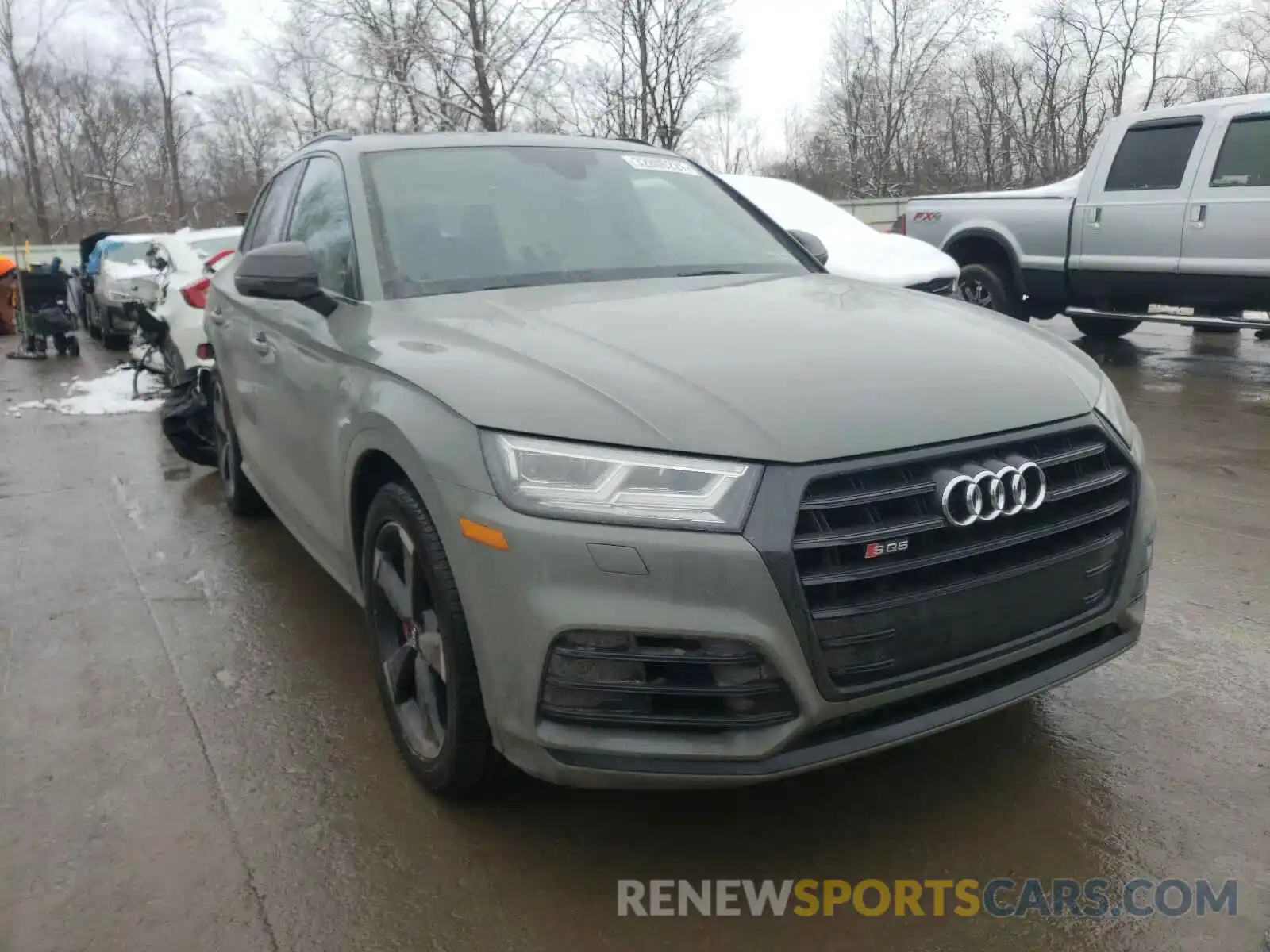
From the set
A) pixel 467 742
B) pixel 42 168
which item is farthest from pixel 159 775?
pixel 42 168

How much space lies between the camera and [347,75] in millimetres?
26672

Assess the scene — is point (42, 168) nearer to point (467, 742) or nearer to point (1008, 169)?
point (1008, 169)

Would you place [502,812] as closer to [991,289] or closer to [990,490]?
[990,490]

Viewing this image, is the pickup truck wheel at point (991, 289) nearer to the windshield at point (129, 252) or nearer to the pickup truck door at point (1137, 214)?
the pickup truck door at point (1137, 214)

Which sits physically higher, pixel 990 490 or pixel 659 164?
pixel 659 164

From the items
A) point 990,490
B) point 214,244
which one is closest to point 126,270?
point 214,244

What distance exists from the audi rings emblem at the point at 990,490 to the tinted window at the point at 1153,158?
756cm

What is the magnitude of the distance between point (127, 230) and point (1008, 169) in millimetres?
36675

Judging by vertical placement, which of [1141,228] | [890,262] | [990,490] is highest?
[1141,228]

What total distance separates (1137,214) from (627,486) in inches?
319

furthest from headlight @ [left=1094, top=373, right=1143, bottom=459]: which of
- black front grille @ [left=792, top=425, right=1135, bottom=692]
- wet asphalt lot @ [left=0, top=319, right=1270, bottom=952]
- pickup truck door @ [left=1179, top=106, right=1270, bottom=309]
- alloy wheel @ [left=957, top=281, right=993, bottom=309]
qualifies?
alloy wheel @ [left=957, top=281, right=993, bottom=309]

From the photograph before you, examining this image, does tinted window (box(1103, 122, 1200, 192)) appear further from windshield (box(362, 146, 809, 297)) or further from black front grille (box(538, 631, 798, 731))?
black front grille (box(538, 631, 798, 731))

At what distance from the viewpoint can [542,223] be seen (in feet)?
11.5

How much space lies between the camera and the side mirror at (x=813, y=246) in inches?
162
